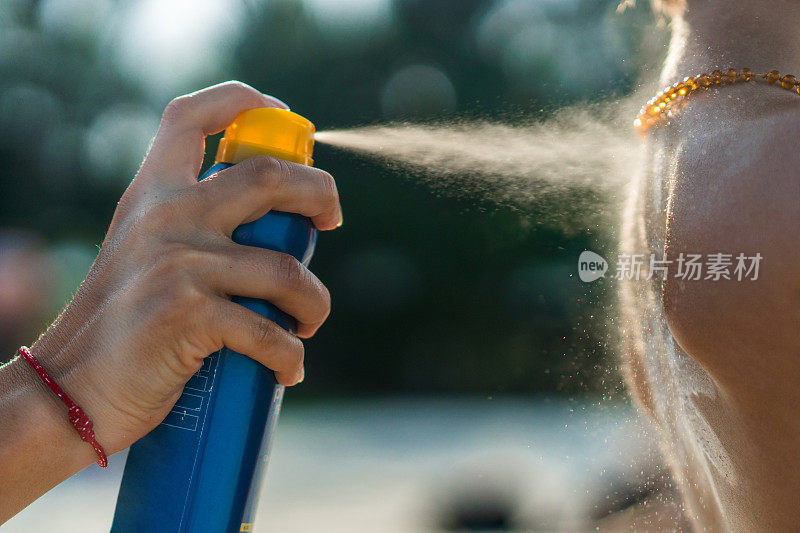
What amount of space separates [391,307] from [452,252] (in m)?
0.76

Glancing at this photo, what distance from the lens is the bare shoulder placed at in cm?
60

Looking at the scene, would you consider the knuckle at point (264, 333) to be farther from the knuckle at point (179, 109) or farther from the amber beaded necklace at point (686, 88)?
the amber beaded necklace at point (686, 88)

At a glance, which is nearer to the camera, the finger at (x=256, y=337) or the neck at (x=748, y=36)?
the finger at (x=256, y=337)

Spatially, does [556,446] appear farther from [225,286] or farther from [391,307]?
[391,307]

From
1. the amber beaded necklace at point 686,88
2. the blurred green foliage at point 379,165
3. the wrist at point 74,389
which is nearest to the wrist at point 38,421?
the wrist at point 74,389

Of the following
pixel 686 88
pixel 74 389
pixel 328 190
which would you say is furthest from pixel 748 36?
pixel 74 389

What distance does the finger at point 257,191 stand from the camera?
1.96 ft

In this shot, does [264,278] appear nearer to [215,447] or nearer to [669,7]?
[215,447]

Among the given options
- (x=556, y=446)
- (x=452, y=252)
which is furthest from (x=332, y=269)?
(x=556, y=446)

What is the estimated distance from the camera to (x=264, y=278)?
23.1 inches

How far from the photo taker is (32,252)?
4.32m

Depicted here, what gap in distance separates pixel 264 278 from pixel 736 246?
1.64 ft

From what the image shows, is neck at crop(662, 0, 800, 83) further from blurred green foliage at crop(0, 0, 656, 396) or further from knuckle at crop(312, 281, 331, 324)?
blurred green foliage at crop(0, 0, 656, 396)

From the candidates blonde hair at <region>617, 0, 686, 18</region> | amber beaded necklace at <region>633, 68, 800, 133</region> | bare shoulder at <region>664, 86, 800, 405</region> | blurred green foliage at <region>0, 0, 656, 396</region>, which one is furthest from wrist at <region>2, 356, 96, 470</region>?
blurred green foliage at <region>0, 0, 656, 396</region>
